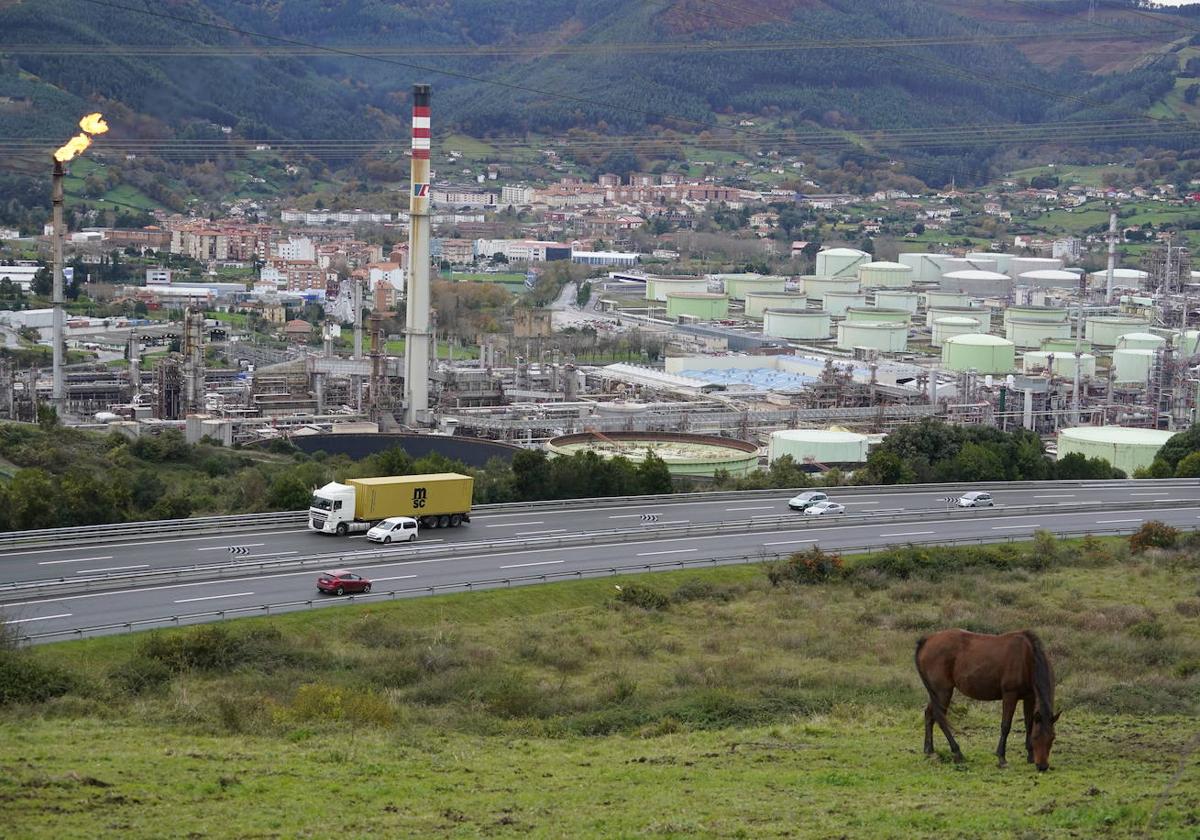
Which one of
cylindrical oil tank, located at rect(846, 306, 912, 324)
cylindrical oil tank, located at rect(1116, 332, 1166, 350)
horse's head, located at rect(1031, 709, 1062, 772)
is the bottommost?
horse's head, located at rect(1031, 709, 1062, 772)

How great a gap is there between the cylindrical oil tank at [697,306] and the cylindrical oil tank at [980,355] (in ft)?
48.9

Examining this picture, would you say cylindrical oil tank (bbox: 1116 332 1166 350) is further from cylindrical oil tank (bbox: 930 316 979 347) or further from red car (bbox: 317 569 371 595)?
red car (bbox: 317 569 371 595)

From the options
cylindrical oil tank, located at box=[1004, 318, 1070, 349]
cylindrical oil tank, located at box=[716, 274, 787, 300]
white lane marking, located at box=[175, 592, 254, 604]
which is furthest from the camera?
cylindrical oil tank, located at box=[716, 274, 787, 300]

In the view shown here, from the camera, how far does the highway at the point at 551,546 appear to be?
1493cm

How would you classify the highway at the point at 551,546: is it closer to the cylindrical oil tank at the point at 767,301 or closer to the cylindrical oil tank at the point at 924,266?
the cylindrical oil tank at the point at 767,301

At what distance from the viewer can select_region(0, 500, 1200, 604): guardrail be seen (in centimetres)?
1506

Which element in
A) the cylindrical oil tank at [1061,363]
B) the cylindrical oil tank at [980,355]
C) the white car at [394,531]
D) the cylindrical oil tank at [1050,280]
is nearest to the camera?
the white car at [394,531]

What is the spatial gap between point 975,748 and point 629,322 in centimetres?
5309

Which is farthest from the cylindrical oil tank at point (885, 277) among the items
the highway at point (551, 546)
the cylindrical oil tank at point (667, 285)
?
the highway at point (551, 546)

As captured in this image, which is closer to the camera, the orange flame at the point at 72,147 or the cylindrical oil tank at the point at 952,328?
the orange flame at the point at 72,147

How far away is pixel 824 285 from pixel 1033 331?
45.9 ft

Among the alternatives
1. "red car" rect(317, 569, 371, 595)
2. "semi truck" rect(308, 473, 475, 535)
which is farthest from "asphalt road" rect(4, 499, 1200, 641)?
"semi truck" rect(308, 473, 475, 535)

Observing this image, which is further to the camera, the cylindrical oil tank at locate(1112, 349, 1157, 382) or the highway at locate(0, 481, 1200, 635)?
the cylindrical oil tank at locate(1112, 349, 1157, 382)

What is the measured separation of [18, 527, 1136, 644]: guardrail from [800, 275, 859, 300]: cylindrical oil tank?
46.9 metres
